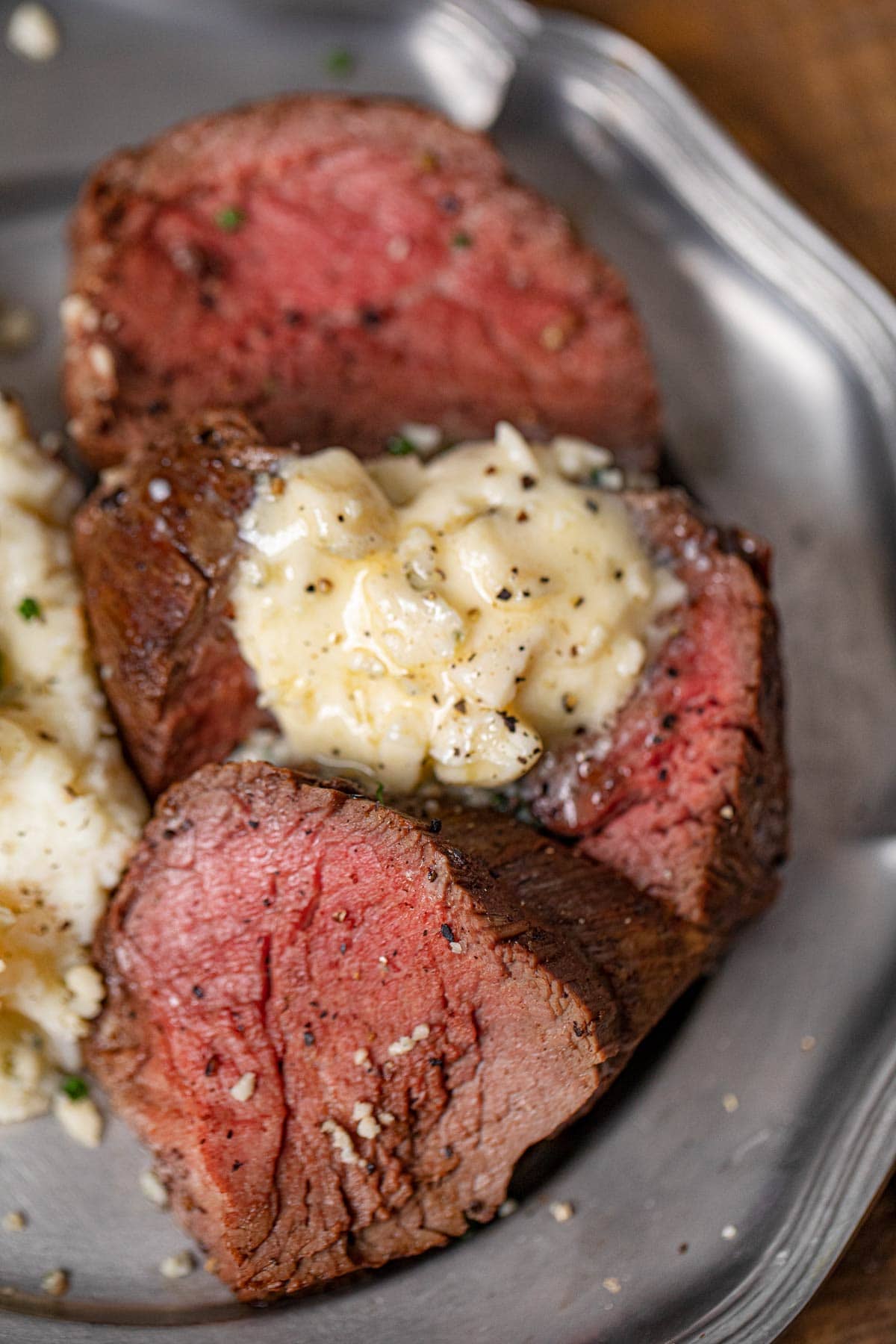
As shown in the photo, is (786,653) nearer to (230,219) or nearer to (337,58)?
(230,219)

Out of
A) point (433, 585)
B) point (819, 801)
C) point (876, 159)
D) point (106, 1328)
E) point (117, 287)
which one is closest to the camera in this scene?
point (433, 585)

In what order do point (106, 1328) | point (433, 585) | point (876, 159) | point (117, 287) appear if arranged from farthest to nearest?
point (876, 159), point (117, 287), point (106, 1328), point (433, 585)

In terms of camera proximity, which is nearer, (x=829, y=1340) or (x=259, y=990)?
(x=259, y=990)

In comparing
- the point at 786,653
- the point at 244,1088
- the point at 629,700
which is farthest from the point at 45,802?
the point at 786,653

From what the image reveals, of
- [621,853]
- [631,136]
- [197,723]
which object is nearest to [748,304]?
[631,136]

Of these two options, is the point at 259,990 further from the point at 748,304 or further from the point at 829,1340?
the point at 748,304

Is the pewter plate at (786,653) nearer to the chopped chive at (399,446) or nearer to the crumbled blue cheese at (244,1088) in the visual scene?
the crumbled blue cheese at (244,1088)
